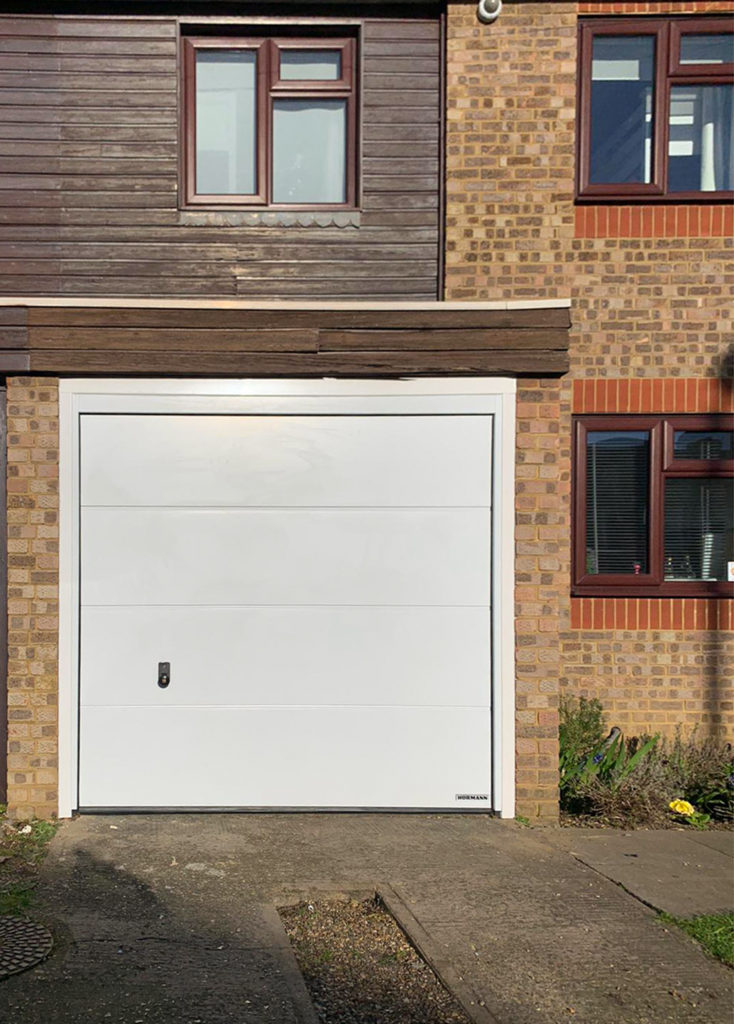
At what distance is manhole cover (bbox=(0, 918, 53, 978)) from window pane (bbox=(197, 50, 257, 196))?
466 centimetres

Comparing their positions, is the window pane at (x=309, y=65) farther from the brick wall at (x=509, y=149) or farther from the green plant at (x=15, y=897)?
the green plant at (x=15, y=897)

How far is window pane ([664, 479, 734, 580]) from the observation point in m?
7.27

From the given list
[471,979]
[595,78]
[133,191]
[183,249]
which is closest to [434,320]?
[183,249]

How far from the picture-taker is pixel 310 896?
4.66m

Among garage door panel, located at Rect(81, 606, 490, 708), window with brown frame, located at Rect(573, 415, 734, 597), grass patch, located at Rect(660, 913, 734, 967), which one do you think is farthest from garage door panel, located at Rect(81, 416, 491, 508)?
grass patch, located at Rect(660, 913, 734, 967)

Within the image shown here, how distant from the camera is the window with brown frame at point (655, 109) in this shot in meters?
7.02

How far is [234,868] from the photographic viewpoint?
16.4 feet

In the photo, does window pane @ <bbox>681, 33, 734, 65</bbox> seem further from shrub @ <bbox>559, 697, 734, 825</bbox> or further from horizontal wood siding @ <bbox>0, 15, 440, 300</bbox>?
shrub @ <bbox>559, 697, 734, 825</bbox>

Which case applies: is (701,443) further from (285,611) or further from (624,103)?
(285,611)

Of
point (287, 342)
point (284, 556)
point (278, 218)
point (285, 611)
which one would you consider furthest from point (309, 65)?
point (285, 611)

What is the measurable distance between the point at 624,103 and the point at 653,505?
10.3 feet

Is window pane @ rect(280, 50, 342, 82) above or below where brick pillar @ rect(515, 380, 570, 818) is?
above

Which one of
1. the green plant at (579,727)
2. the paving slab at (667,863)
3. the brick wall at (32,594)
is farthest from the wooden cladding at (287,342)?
the paving slab at (667,863)

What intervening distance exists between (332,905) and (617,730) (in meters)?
3.08
